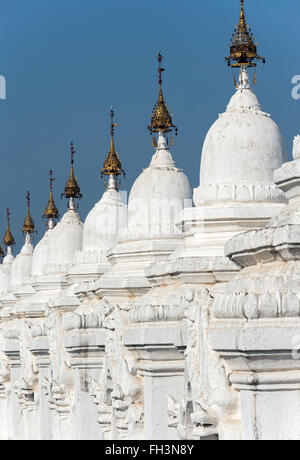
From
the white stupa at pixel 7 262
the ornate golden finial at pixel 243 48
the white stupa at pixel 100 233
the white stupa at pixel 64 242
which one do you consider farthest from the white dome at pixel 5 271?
the ornate golden finial at pixel 243 48

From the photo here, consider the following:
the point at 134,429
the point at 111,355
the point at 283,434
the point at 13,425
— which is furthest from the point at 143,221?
the point at 13,425

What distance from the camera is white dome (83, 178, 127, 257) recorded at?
3241cm

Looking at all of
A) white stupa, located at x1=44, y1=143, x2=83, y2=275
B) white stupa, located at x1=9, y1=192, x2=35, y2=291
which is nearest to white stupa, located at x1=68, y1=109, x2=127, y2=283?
white stupa, located at x1=44, y1=143, x2=83, y2=275

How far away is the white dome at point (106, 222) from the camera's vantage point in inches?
1276

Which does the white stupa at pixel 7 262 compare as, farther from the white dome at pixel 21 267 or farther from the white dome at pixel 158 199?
the white dome at pixel 158 199

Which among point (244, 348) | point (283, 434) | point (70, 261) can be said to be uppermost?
point (70, 261)

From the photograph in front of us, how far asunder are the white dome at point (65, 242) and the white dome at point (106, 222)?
529 centimetres

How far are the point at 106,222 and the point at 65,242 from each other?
6.06 meters

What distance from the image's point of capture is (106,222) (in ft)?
107

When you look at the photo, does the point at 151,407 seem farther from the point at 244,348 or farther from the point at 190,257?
the point at 244,348

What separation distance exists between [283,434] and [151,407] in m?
7.14

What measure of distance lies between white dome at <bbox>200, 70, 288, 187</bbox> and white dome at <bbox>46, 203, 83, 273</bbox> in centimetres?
1758
